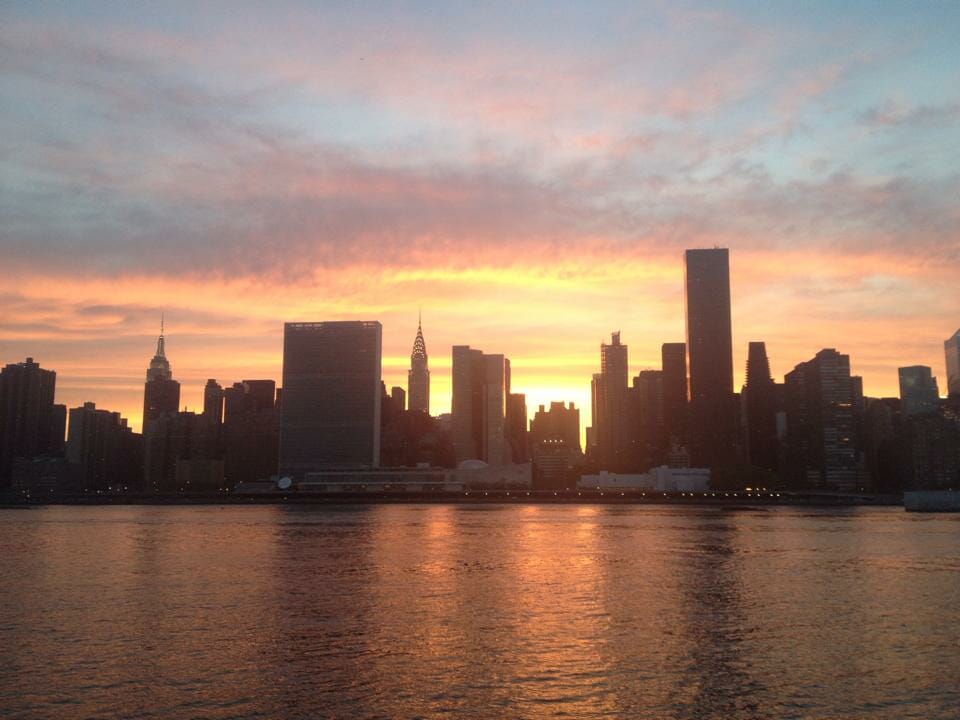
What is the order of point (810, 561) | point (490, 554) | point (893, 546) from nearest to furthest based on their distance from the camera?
point (810, 561) → point (490, 554) → point (893, 546)

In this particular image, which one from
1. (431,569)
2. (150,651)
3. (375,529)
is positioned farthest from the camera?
(375,529)

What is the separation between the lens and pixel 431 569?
83.9 m

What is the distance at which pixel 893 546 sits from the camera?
383ft

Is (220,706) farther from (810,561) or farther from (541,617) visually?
(810,561)

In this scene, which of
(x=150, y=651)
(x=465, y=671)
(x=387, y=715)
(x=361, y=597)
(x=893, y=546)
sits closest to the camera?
(x=387, y=715)

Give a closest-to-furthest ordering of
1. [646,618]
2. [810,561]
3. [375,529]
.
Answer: [646,618]
[810,561]
[375,529]

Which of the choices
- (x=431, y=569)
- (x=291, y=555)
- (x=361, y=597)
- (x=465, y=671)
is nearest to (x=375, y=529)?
(x=291, y=555)

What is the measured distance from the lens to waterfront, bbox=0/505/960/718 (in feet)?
113

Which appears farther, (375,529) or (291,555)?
(375,529)

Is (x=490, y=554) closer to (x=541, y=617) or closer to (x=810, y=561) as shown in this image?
(x=810, y=561)

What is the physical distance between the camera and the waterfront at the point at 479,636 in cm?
3453

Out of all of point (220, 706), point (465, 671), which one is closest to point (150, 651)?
point (220, 706)

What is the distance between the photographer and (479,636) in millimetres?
48281

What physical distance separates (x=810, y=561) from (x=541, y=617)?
5144 cm
